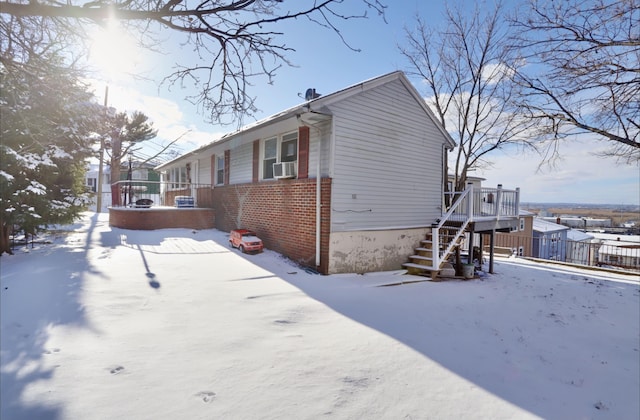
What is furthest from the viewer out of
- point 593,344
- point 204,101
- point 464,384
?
point 593,344

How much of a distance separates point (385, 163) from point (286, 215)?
3.17 meters

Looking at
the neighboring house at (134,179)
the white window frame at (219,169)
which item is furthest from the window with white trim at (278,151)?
the neighboring house at (134,179)

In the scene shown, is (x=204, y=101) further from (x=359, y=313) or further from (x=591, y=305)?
(x=591, y=305)

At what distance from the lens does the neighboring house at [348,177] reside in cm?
743

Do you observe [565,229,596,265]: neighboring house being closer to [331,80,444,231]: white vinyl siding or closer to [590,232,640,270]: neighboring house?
[590,232,640,270]: neighboring house

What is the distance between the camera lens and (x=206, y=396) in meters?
2.52

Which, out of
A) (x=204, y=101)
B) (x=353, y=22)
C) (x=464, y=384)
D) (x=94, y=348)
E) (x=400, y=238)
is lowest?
(x=464, y=384)

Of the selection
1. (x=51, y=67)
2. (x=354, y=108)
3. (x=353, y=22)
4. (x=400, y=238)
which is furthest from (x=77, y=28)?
(x=400, y=238)

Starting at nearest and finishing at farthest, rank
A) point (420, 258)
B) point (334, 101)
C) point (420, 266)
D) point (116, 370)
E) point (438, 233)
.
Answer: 1. point (116, 370)
2. point (334, 101)
3. point (420, 266)
4. point (420, 258)
5. point (438, 233)

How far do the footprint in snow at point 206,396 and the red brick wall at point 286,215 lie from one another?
4.83m

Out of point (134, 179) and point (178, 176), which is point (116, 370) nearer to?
point (178, 176)

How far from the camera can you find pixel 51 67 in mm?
4094

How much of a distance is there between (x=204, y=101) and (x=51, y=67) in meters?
1.96

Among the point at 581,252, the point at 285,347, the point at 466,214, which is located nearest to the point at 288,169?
the point at 285,347
